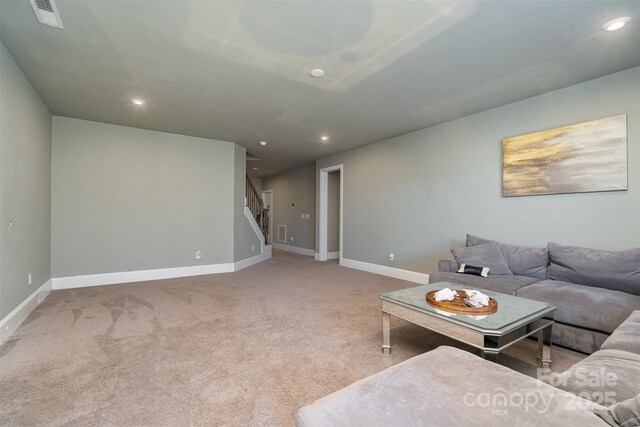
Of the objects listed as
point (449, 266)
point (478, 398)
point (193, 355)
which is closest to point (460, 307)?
point (478, 398)

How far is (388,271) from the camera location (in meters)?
5.49

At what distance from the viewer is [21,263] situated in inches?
124

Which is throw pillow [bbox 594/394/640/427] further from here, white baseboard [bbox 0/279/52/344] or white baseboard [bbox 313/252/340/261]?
white baseboard [bbox 313/252/340/261]

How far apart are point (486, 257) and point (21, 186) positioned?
5.28 m

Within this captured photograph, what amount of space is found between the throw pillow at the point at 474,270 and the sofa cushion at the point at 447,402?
2240 millimetres

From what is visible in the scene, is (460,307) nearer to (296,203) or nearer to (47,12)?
(47,12)

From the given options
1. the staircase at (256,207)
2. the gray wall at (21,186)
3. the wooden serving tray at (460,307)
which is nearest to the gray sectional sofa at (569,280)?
the wooden serving tray at (460,307)

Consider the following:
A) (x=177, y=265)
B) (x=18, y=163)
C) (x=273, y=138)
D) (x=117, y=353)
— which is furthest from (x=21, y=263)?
(x=273, y=138)

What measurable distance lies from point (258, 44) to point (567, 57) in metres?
2.83

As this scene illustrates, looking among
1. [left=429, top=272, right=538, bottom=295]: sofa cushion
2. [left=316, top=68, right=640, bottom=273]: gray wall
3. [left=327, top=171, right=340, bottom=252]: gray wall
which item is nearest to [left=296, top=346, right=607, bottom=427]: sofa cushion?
[left=429, top=272, right=538, bottom=295]: sofa cushion

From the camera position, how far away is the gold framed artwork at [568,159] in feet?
9.75

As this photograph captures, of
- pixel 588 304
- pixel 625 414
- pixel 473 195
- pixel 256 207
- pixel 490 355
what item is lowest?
pixel 490 355

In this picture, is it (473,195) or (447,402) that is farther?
(473,195)

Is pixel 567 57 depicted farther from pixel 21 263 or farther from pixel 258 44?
pixel 21 263
